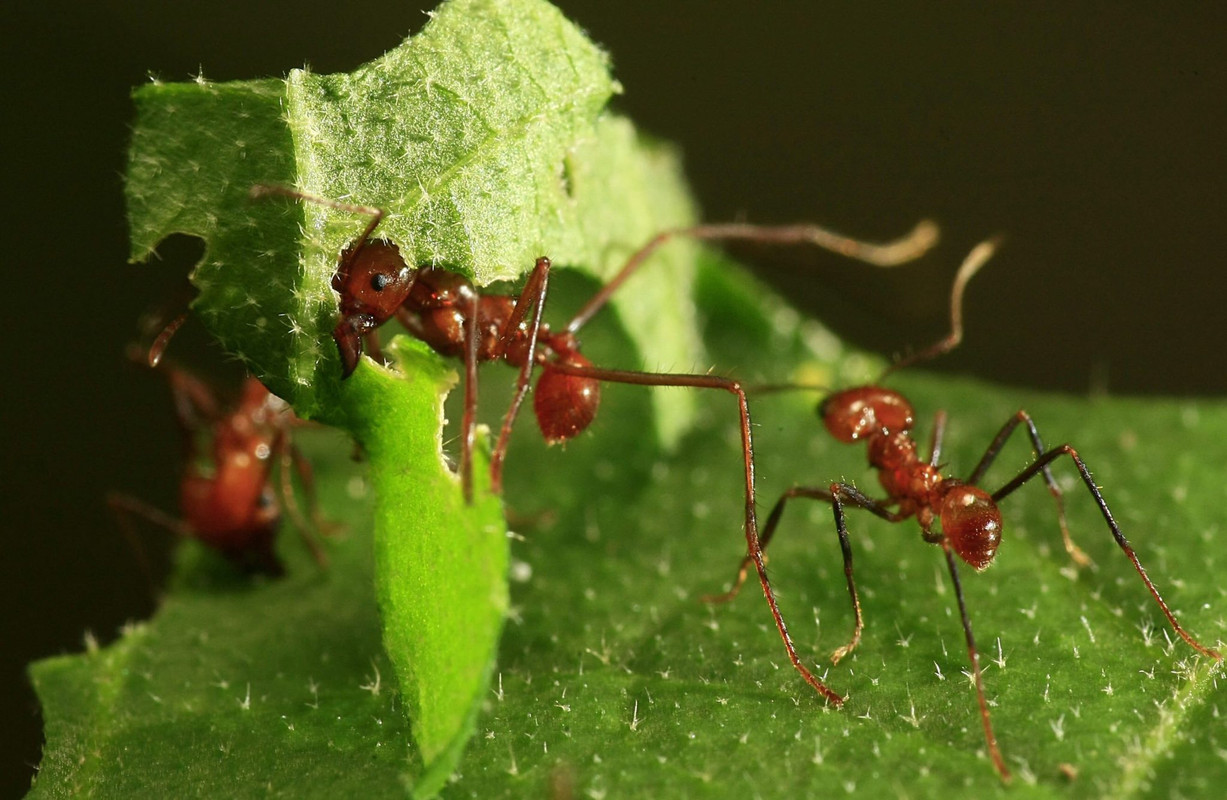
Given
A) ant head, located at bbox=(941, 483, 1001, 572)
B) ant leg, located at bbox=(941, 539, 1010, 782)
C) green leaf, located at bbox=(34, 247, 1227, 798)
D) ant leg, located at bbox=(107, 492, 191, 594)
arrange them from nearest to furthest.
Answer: ant leg, located at bbox=(941, 539, 1010, 782)
green leaf, located at bbox=(34, 247, 1227, 798)
ant head, located at bbox=(941, 483, 1001, 572)
ant leg, located at bbox=(107, 492, 191, 594)

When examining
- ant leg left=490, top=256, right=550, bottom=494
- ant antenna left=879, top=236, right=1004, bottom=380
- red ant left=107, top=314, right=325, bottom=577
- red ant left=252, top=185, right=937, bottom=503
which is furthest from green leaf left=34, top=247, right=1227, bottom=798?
ant leg left=490, top=256, right=550, bottom=494

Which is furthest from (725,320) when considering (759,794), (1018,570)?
(759,794)

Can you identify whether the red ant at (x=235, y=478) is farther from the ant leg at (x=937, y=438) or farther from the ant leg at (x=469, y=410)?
the ant leg at (x=937, y=438)

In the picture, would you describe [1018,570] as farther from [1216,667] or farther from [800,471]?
[800,471]

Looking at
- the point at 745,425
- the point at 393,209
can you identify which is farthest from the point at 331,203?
the point at 745,425

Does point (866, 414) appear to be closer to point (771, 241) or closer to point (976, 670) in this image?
point (771, 241)

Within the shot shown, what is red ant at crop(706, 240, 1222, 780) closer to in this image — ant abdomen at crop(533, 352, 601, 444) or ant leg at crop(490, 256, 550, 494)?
ant abdomen at crop(533, 352, 601, 444)

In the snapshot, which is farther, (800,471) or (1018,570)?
(800,471)
